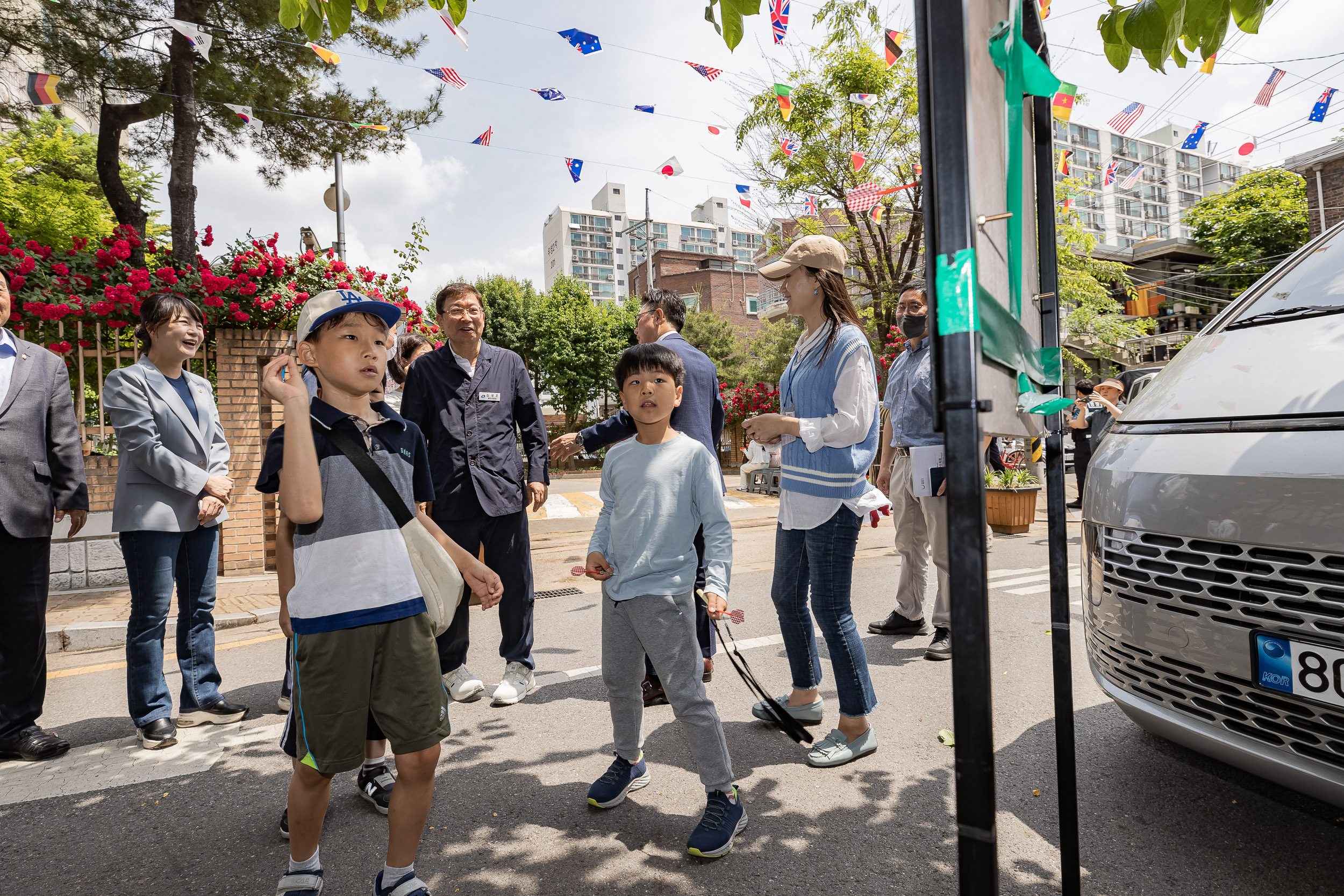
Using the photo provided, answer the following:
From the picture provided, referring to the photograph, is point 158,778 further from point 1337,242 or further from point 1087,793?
point 1337,242

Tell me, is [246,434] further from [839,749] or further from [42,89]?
[839,749]

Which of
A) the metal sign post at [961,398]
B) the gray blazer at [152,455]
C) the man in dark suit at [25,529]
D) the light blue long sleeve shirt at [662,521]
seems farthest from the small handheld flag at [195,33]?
the metal sign post at [961,398]

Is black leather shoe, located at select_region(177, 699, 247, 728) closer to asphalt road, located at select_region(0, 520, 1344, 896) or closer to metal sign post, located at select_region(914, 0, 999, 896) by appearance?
asphalt road, located at select_region(0, 520, 1344, 896)

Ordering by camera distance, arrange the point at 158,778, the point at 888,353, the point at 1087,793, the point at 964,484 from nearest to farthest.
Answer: the point at 964,484 → the point at 1087,793 → the point at 158,778 → the point at 888,353

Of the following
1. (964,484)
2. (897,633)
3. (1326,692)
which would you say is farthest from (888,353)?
(964,484)

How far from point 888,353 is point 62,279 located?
1266cm

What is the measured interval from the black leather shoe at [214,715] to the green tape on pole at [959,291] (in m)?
4.03

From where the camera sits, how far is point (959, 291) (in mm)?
957

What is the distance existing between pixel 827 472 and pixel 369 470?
170 cm

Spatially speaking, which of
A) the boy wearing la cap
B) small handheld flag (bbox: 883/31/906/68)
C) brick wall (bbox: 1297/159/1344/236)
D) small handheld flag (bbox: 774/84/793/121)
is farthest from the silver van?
brick wall (bbox: 1297/159/1344/236)

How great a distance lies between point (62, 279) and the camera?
679cm

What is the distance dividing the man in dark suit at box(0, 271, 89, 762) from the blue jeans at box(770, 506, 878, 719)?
332 centimetres

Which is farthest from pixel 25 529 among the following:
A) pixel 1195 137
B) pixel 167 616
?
pixel 1195 137

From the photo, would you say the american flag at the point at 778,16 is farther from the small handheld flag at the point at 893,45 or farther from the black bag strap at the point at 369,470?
the black bag strap at the point at 369,470
